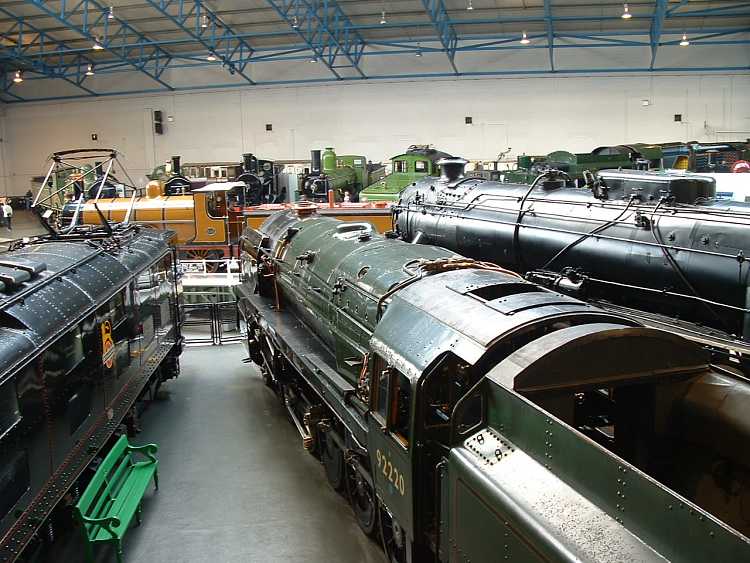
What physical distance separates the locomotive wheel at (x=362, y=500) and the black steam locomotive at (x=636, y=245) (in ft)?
10.8

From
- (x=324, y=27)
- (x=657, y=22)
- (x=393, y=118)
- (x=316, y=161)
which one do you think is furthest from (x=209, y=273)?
(x=657, y=22)

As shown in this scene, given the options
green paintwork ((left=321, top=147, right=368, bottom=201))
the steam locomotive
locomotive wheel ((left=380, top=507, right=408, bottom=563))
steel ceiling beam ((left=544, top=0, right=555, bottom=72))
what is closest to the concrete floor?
locomotive wheel ((left=380, top=507, right=408, bottom=563))

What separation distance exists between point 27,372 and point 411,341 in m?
3.22

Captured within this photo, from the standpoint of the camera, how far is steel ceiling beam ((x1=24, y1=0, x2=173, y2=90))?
864 inches

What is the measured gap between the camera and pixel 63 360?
5.95 metres

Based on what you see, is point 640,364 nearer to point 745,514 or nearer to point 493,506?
point 745,514

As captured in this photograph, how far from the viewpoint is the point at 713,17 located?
25438 millimetres

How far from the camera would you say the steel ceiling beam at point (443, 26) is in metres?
23.0

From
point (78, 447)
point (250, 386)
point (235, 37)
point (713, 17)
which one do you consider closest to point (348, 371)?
point (78, 447)

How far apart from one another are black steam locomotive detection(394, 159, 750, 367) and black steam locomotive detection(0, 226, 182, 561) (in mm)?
5172

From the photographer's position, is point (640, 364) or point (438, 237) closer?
point (640, 364)

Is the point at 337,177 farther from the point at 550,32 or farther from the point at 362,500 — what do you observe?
the point at 362,500

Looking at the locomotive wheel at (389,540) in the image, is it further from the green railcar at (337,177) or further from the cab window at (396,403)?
the green railcar at (337,177)

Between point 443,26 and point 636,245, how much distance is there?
20.5m
